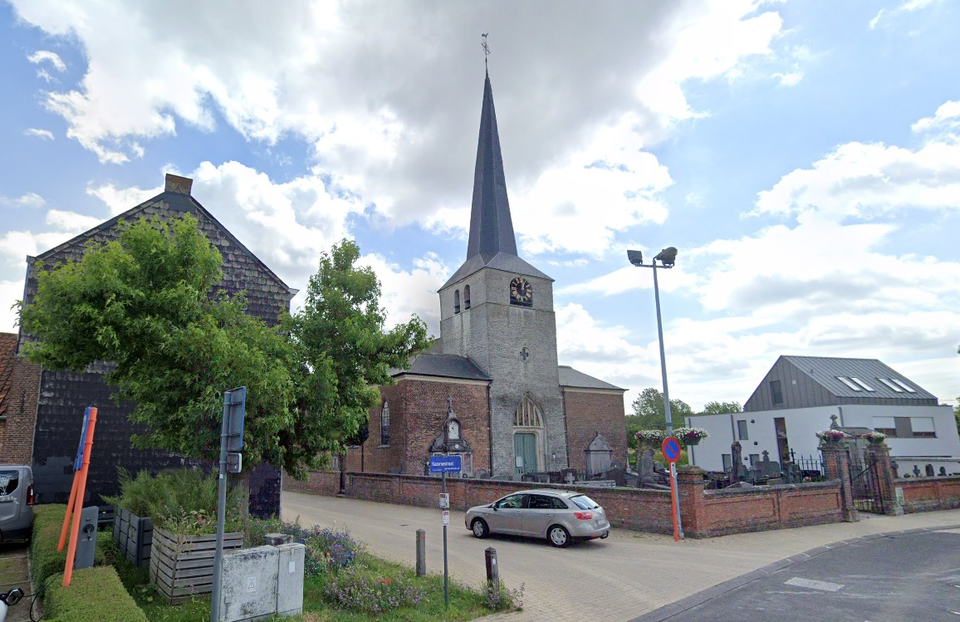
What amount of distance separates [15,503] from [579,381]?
114 feet

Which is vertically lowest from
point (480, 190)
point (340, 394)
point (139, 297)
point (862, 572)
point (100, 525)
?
point (862, 572)

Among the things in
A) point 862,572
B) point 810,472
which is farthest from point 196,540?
point 810,472

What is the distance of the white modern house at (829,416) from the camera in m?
35.4

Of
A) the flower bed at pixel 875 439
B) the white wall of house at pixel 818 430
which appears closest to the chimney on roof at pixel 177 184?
the flower bed at pixel 875 439

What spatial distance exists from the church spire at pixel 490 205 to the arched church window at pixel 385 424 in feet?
41.9

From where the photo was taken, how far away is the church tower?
36844mm

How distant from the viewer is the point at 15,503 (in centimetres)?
1146

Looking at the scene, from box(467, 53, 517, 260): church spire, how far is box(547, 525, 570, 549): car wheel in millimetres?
27849

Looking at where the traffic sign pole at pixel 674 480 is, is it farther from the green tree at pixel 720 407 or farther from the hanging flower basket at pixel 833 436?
the green tree at pixel 720 407

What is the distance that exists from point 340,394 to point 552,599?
5796mm

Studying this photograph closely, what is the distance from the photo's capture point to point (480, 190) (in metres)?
41.2

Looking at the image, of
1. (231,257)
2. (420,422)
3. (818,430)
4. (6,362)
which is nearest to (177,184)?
(231,257)

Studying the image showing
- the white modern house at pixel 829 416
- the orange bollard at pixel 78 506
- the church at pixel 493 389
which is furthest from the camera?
the white modern house at pixel 829 416

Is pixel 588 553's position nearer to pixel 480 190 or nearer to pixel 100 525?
pixel 100 525
